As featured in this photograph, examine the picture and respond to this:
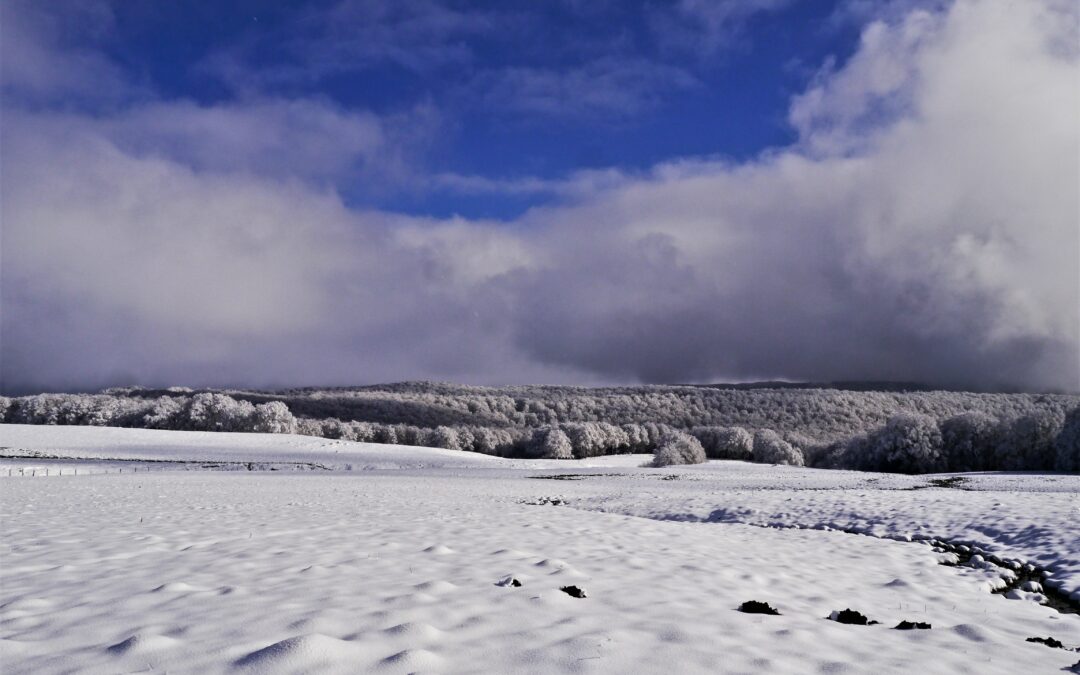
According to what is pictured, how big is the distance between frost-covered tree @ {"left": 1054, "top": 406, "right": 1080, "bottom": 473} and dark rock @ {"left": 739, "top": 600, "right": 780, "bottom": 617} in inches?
2779

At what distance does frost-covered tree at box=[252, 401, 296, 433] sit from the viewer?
11344 cm

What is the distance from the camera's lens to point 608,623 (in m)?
7.17

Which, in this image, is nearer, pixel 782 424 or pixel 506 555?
pixel 506 555

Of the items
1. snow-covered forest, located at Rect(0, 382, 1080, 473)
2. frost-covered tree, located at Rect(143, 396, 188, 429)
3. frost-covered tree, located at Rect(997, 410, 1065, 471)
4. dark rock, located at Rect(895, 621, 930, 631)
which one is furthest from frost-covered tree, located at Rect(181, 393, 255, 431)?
dark rock, located at Rect(895, 621, 930, 631)

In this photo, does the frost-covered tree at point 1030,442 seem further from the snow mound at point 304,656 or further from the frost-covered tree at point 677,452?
the snow mound at point 304,656

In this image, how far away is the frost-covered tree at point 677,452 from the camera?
9512 centimetres

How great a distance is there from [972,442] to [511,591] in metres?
86.5

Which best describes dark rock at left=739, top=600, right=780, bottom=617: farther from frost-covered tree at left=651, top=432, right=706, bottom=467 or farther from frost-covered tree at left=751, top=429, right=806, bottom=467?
frost-covered tree at left=751, top=429, right=806, bottom=467

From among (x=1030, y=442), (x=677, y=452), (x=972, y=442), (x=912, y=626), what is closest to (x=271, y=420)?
(x=677, y=452)

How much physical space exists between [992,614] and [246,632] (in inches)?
389

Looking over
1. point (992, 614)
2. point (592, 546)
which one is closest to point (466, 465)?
point (592, 546)

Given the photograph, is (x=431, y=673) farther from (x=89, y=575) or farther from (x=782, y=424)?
(x=782, y=424)

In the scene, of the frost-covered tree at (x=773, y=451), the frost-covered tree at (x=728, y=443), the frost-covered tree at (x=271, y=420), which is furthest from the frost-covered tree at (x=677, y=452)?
the frost-covered tree at (x=271, y=420)

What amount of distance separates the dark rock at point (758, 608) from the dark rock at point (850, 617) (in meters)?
0.73
